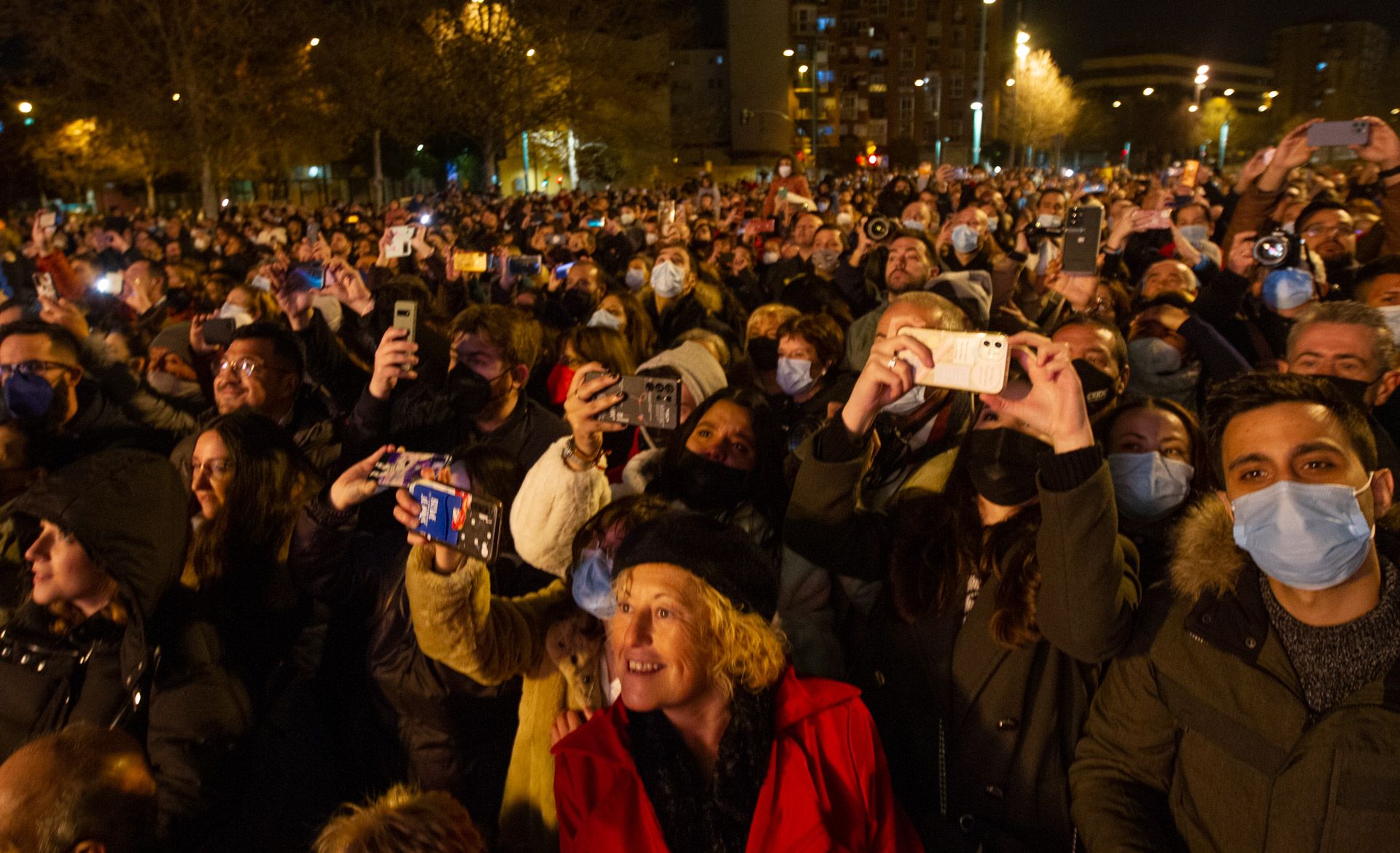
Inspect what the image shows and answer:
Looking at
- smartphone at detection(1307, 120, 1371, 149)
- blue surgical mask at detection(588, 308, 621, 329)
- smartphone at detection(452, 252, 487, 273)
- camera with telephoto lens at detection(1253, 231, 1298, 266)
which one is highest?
smartphone at detection(1307, 120, 1371, 149)

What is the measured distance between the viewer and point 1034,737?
245 centimetres

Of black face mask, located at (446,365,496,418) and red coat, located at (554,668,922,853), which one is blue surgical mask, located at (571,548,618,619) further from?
black face mask, located at (446,365,496,418)

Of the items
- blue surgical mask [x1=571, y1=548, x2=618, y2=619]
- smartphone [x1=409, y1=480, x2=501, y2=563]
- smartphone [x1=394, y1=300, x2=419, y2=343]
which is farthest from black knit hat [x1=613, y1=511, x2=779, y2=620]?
smartphone [x1=394, y1=300, x2=419, y2=343]

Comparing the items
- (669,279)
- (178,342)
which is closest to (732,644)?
(178,342)

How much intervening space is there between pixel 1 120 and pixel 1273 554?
47.8 m

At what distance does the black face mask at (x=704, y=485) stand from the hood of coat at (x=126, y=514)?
1.50 metres

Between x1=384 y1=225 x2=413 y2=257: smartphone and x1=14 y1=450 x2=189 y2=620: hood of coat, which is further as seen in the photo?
x1=384 y1=225 x2=413 y2=257: smartphone

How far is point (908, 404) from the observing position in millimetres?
3422

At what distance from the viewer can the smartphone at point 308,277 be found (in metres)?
5.52

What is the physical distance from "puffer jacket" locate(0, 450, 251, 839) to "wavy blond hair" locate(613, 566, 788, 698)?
1.47 meters

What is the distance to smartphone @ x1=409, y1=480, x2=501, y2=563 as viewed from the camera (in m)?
2.32

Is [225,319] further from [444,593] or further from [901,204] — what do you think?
[901,204]

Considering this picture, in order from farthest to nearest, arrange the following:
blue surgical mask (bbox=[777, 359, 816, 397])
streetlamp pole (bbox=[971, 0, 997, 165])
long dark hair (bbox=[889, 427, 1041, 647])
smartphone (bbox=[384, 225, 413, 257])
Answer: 1. streetlamp pole (bbox=[971, 0, 997, 165])
2. smartphone (bbox=[384, 225, 413, 257])
3. blue surgical mask (bbox=[777, 359, 816, 397])
4. long dark hair (bbox=[889, 427, 1041, 647])

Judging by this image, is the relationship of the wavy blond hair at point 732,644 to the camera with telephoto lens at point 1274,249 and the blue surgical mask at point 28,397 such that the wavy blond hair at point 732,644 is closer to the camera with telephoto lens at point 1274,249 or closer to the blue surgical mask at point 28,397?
the blue surgical mask at point 28,397
